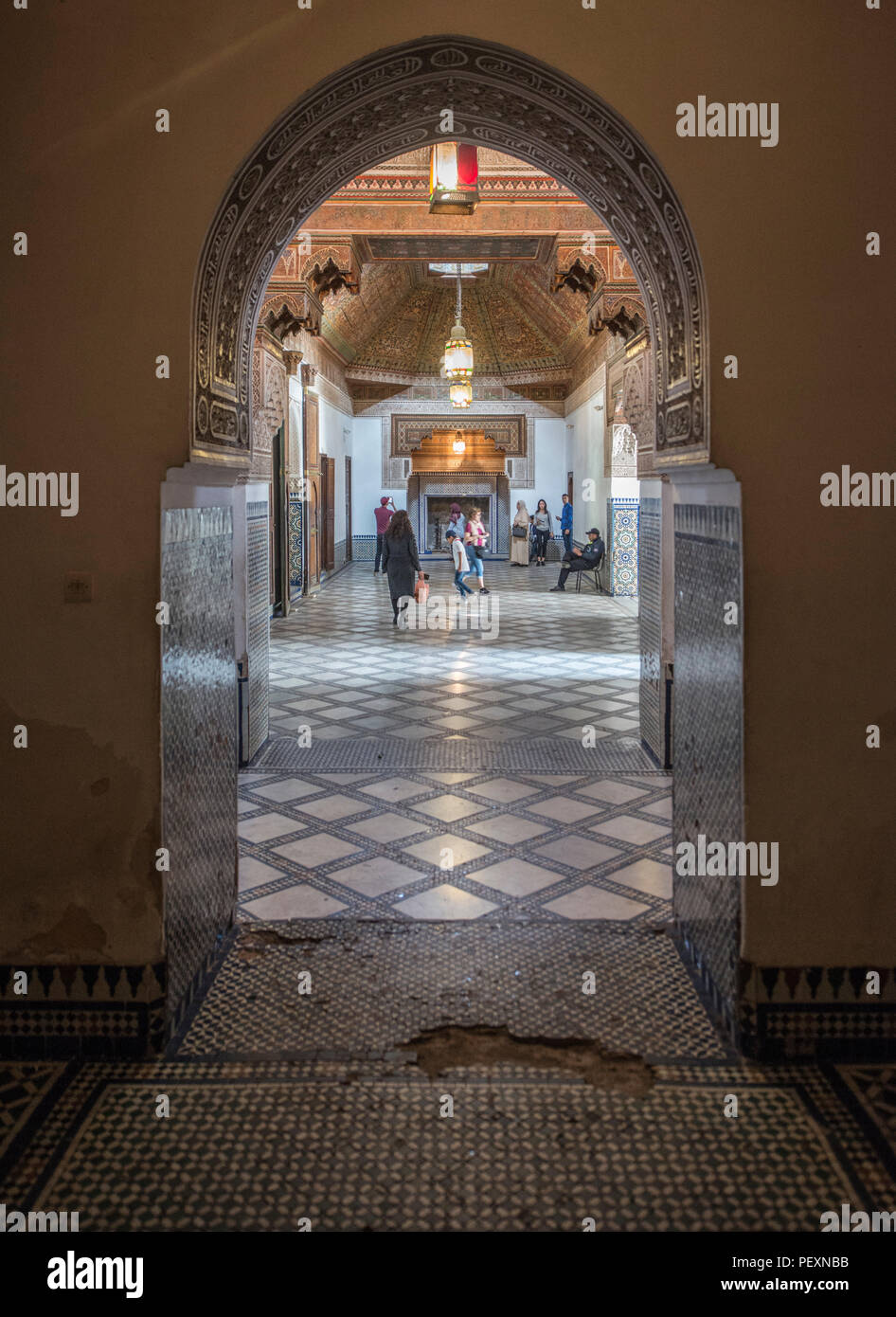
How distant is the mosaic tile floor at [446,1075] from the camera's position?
1825 mm

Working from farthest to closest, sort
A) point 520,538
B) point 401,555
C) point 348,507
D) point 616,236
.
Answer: point 520,538 → point 348,507 → point 401,555 → point 616,236

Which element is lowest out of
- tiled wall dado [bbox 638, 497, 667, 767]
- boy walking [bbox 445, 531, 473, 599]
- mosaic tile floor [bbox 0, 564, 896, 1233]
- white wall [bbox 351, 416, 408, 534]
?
mosaic tile floor [bbox 0, 564, 896, 1233]

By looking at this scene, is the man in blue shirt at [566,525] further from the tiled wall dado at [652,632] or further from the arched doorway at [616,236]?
the arched doorway at [616,236]

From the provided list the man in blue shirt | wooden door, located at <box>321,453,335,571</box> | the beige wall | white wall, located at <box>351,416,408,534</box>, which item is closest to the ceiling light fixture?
wooden door, located at <box>321,453,335,571</box>

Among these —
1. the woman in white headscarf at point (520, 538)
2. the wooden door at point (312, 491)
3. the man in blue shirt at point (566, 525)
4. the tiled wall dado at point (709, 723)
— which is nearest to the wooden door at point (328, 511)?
the wooden door at point (312, 491)

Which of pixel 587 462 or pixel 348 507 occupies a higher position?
pixel 587 462

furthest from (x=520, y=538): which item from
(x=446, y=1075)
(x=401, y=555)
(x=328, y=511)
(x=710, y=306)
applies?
(x=446, y=1075)

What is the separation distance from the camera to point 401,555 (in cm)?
843

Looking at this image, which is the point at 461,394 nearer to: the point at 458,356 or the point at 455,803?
the point at 458,356

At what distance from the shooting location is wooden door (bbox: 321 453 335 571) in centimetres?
1270

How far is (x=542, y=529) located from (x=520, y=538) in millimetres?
362

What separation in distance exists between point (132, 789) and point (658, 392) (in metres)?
1.66

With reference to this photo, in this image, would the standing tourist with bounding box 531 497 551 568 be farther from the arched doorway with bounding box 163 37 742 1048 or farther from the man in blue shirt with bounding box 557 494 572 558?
the arched doorway with bounding box 163 37 742 1048

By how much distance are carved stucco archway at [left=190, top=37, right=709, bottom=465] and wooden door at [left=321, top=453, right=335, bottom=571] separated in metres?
9.69
